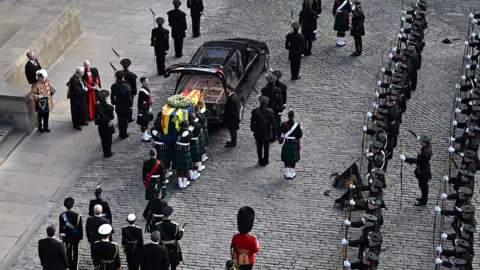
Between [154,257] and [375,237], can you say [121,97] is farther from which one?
[375,237]

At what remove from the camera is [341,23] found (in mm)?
26406

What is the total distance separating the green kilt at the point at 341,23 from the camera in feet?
86.4

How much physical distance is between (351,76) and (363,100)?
4.77 ft

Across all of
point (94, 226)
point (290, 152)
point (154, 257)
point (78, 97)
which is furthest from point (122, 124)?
point (154, 257)

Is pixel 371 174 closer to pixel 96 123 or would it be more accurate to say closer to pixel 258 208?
pixel 258 208

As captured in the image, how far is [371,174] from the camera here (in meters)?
18.9

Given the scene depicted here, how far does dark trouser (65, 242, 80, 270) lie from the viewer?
1770cm

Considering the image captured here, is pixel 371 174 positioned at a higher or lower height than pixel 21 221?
higher

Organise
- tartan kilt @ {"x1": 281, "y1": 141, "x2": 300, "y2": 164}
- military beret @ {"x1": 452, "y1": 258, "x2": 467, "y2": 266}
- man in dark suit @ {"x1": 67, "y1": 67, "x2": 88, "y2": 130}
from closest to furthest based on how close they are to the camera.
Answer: military beret @ {"x1": 452, "y1": 258, "x2": 467, "y2": 266}
tartan kilt @ {"x1": 281, "y1": 141, "x2": 300, "y2": 164}
man in dark suit @ {"x1": 67, "y1": 67, "x2": 88, "y2": 130}

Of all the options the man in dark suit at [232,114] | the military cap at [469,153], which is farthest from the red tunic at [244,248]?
the man in dark suit at [232,114]

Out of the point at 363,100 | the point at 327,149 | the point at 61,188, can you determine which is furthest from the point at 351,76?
the point at 61,188

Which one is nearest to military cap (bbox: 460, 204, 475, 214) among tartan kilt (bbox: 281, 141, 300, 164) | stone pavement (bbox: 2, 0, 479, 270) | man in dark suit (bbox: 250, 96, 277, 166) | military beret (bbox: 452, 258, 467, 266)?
stone pavement (bbox: 2, 0, 479, 270)

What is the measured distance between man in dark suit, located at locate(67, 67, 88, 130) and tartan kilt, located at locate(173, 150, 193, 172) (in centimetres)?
355

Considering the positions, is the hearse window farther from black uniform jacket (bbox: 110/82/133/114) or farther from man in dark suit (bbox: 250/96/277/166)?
man in dark suit (bbox: 250/96/277/166)
